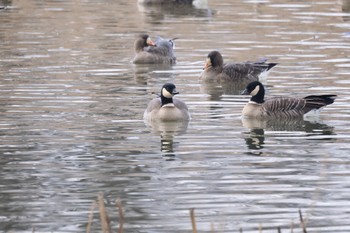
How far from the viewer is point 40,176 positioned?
40.4 ft

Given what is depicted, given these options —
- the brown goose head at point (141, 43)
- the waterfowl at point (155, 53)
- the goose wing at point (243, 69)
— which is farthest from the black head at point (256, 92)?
the brown goose head at point (141, 43)

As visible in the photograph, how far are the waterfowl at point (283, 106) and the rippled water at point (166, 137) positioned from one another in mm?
180

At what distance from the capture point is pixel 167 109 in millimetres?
16219

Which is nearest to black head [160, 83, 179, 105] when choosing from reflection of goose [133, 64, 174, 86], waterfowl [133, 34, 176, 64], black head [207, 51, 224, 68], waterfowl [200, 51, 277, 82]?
reflection of goose [133, 64, 174, 86]

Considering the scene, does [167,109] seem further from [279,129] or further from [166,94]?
[279,129]

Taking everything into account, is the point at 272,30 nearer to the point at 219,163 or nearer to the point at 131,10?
the point at 131,10

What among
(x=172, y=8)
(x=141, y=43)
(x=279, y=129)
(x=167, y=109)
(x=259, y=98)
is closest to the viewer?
(x=279, y=129)

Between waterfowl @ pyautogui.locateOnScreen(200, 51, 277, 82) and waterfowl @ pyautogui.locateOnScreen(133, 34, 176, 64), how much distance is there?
2.08 metres

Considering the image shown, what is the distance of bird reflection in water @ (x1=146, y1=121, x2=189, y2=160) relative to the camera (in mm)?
14133

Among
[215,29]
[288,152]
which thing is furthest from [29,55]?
[288,152]

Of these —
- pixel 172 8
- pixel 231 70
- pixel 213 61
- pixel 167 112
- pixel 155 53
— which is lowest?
pixel 172 8

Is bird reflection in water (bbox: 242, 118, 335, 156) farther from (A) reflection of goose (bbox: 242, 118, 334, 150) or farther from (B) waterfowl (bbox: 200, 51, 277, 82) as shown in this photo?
(B) waterfowl (bbox: 200, 51, 277, 82)

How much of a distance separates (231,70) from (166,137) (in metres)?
5.76

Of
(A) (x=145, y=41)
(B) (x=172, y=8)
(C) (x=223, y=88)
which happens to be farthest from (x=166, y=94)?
(B) (x=172, y=8)
